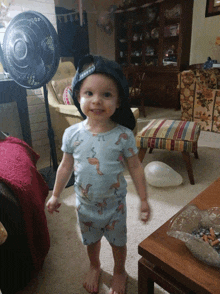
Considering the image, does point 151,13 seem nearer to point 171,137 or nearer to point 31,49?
point 171,137

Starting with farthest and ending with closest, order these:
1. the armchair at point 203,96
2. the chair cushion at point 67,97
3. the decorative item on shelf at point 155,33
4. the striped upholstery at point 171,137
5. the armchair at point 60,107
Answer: the decorative item on shelf at point 155,33
the armchair at point 203,96
the chair cushion at point 67,97
the armchair at point 60,107
the striped upholstery at point 171,137

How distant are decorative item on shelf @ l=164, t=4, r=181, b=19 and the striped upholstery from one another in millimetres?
3052

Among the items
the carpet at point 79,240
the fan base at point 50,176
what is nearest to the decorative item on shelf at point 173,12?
the carpet at point 79,240

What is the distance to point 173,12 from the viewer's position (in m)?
4.14

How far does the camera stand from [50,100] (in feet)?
7.25

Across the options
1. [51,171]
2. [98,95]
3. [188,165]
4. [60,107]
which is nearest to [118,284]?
[98,95]

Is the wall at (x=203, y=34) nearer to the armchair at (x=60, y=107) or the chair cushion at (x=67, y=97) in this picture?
the armchair at (x=60, y=107)

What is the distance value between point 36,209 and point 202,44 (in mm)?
4623

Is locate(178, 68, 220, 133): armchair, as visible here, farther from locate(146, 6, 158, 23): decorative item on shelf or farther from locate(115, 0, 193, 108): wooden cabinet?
locate(146, 6, 158, 23): decorative item on shelf

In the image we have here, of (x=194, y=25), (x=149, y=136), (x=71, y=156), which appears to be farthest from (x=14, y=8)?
(x=194, y=25)

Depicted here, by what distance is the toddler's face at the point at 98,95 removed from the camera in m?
0.71

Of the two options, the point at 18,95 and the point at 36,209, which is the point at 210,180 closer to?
the point at 36,209

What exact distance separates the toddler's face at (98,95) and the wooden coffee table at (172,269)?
0.44 meters

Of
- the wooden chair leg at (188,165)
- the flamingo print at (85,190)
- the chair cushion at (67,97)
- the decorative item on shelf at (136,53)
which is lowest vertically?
the wooden chair leg at (188,165)
